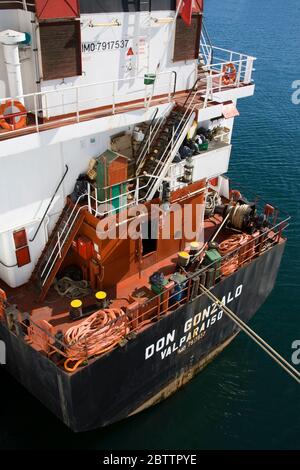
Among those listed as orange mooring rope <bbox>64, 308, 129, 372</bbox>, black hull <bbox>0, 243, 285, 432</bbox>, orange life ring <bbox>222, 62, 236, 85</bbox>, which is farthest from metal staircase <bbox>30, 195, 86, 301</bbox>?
orange life ring <bbox>222, 62, 236, 85</bbox>

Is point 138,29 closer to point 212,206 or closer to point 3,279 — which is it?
point 212,206

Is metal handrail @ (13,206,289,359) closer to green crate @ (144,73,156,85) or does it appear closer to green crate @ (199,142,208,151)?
green crate @ (199,142,208,151)

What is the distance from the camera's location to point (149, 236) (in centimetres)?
1581

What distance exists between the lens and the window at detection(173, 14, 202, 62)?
14742mm

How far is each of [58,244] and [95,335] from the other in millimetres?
3432

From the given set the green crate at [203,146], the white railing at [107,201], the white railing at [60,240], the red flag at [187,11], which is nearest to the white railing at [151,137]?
the white railing at [107,201]

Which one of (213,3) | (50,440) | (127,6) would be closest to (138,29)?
(127,6)

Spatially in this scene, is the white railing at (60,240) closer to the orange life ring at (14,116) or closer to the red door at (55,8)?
the orange life ring at (14,116)

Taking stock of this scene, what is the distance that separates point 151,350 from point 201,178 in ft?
20.3

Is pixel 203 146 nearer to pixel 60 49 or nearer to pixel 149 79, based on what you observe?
pixel 149 79

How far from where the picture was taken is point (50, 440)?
15.0 m

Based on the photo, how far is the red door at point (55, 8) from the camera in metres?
11.4

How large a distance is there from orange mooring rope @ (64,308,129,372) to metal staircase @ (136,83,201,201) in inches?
162
